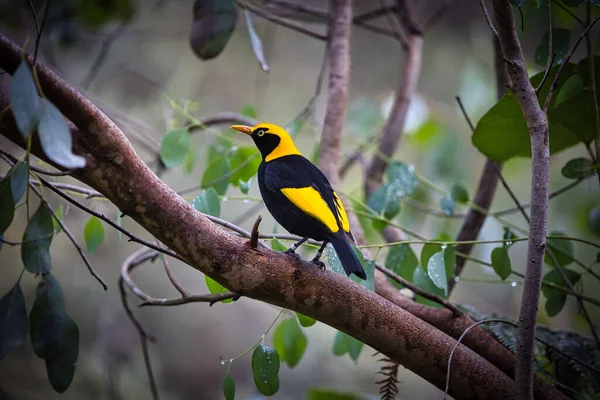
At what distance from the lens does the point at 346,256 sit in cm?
177

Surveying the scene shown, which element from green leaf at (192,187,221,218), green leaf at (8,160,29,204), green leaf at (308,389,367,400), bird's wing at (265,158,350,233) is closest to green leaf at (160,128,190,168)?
green leaf at (192,187,221,218)

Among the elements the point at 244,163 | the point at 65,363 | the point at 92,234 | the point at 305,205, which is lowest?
the point at 65,363

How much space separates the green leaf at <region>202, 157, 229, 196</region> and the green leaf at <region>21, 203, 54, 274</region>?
85 centimetres

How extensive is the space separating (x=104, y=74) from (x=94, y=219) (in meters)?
3.19

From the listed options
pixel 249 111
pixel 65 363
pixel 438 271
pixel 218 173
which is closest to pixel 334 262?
pixel 438 271

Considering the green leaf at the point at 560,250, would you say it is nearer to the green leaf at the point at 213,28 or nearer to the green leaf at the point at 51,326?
the green leaf at the point at 213,28

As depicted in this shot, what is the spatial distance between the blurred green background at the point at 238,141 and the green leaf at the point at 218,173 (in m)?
1.17

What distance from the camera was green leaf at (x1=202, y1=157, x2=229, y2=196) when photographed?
2438 mm

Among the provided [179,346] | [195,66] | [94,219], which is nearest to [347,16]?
[94,219]

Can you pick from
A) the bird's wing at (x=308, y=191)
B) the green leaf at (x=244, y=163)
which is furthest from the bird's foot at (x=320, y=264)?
the green leaf at (x=244, y=163)

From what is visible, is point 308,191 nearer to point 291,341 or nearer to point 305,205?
point 305,205

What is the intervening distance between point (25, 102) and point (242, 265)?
0.69 metres

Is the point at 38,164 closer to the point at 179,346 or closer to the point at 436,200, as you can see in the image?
the point at 179,346

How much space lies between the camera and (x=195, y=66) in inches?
216
